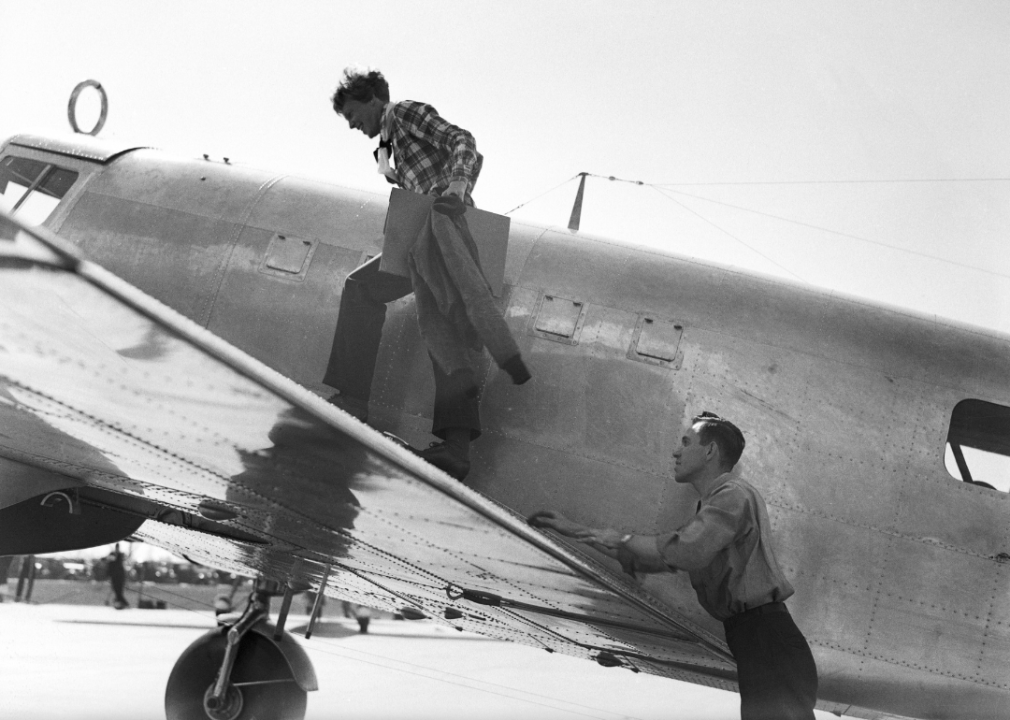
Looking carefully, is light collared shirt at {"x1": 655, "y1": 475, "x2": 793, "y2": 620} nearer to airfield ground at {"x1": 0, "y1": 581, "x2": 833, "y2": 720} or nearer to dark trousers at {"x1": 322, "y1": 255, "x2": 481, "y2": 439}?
dark trousers at {"x1": 322, "y1": 255, "x2": 481, "y2": 439}

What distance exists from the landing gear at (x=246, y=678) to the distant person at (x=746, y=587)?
3.29m

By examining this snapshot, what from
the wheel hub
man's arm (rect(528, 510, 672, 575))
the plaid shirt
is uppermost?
the plaid shirt

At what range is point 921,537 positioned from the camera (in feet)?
15.2

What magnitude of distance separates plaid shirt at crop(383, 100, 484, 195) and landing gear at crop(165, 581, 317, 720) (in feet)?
11.0

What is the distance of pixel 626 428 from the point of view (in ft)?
15.6

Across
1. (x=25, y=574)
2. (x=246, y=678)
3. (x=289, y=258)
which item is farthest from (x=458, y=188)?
(x=25, y=574)

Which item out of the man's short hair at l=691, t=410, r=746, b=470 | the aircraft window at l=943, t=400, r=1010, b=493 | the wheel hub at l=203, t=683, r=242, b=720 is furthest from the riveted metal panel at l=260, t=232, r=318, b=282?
the aircraft window at l=943, t=400, r=1010, b=493

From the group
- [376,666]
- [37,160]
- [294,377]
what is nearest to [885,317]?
[294,377]

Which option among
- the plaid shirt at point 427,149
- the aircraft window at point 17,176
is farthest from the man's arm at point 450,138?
the aircraft window at point 17,176

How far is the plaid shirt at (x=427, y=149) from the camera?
4.52m

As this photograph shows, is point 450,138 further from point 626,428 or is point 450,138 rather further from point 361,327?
point 626,428

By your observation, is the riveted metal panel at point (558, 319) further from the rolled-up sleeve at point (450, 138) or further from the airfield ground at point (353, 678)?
the airfield ground at point (353, 678)

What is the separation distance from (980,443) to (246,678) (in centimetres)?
461

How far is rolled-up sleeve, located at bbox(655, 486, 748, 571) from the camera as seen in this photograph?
12.8ft
